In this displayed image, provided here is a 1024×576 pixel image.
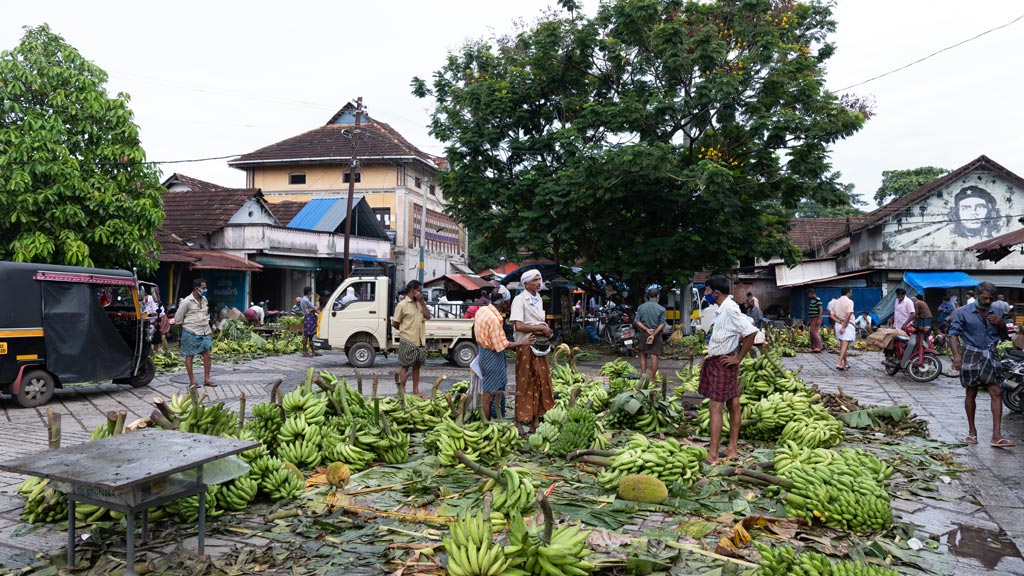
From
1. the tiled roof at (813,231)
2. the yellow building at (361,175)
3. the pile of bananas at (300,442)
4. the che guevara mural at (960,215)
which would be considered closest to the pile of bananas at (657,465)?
the pile of bananas at (300,442)

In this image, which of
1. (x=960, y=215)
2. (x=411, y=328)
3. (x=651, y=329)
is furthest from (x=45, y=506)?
(x=960, y=215)

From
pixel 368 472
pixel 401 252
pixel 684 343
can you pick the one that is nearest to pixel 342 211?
pixel 401 252

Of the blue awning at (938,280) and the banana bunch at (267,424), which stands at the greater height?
the blue awning at (938,280)

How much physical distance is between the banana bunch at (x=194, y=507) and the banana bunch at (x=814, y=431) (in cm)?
512

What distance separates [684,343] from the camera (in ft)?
72.9

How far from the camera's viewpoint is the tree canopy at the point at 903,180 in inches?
1935

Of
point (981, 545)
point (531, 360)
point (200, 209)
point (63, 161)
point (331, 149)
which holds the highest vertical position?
point (331, 149)

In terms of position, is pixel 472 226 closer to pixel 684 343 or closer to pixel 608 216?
pixel 608 216

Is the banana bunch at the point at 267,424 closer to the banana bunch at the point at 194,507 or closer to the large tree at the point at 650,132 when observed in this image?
the banana bunch at the point at 194,507

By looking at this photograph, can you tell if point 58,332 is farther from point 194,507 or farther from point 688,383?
point 688,383

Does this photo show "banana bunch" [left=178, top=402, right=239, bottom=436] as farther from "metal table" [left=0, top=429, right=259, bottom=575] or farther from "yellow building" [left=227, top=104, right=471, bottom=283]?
"yellow building" [left=227, top=104, right=471, bottom=283]

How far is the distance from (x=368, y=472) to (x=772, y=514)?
10.8ft

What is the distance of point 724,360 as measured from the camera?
6695 millimetres

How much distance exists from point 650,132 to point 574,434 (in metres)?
12.6
